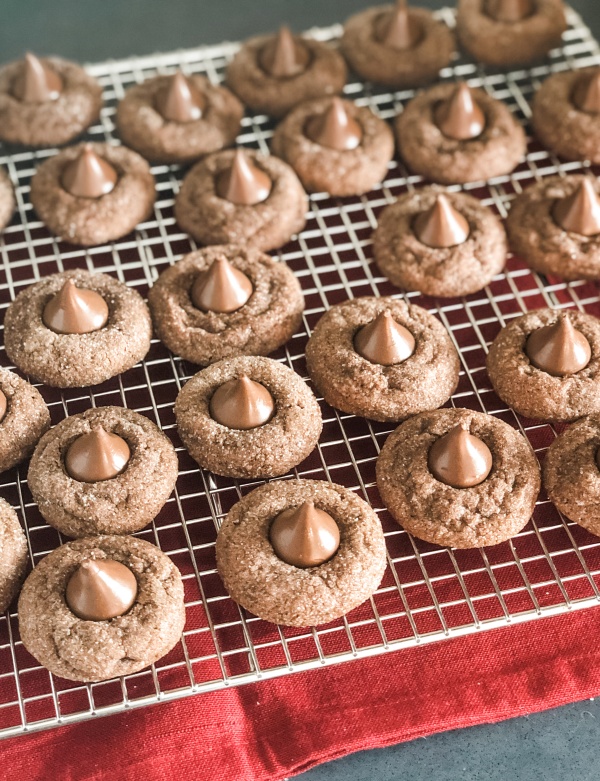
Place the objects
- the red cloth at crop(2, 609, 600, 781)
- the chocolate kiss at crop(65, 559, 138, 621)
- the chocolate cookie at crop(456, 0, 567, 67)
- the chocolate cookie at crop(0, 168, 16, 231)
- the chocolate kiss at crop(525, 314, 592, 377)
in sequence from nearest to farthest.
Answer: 1. the chocolate kiss at crop(65, 559, 138, 621)
2. the red cloth at crop(2, 609, 600, 781)
3. the chocolate kiss at crop(525, 314, 592, 377)
4. the chocolate cookie at crop(0, 168, 16, 231)
5. the chocolate cookie at crop(456, 0, 567, 67)

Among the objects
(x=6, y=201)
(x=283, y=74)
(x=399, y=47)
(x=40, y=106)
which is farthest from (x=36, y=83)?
(x=399, y=47)

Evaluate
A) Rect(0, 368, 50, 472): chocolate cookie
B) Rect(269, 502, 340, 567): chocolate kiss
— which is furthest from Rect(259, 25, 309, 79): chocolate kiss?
Rect(269, 502, 340, 567): chocolate kiss

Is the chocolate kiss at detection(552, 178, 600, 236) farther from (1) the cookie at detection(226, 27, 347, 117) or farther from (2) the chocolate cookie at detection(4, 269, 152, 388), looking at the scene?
(2) the chocolate cookie at detection(4, 269, 152, 388)

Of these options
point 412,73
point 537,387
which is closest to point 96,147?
point 412,73

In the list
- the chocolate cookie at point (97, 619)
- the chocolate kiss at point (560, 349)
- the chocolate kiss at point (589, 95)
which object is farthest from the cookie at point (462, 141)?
the chocolate cookie at point (97, 619)

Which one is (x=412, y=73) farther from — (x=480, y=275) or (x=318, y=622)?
(x=318, y=622)

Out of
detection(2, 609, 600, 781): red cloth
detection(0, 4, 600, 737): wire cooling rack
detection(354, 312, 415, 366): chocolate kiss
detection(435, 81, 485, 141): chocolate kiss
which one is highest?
detection(435, 81, 485, 141): chocolate kiss
